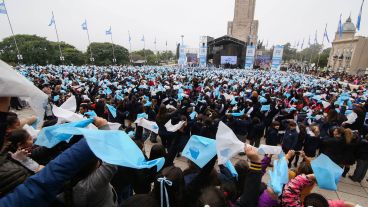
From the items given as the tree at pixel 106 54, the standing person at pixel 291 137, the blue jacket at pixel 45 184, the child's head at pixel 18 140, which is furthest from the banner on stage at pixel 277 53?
the tree at pixel 106 54

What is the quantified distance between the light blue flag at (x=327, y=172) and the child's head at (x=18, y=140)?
3168mm

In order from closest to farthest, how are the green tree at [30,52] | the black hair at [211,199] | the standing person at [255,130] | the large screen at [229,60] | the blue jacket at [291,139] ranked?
the black hair at [211,199] < the blue jacket at [291,139] < the standing person at [255,130] < the green tree at [30,52] < the large screen at [229,60]

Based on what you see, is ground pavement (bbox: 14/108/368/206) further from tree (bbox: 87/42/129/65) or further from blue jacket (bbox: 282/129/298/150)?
tree (bbox: 87/42/129/65)

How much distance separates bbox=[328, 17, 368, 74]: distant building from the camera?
47.0m

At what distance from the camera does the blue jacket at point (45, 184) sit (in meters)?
0.99

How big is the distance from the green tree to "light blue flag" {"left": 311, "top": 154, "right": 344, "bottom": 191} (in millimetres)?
51052

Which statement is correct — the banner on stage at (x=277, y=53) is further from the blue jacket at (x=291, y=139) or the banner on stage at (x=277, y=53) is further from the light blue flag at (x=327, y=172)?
the light blue flag at (x=327, y=172)

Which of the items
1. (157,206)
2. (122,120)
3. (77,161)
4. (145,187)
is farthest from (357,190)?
(122,120)

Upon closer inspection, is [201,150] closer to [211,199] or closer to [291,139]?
[211,199]

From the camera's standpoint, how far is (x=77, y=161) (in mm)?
1080

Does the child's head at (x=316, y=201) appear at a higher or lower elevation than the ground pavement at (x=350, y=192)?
higher

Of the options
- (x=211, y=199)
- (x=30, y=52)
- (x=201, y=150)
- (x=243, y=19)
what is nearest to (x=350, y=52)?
(x=243, y=19)

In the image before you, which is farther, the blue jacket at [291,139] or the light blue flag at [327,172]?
the blue jacket at [291,139]

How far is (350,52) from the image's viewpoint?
169 ft
